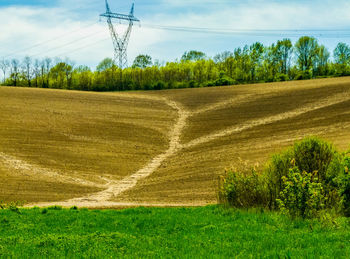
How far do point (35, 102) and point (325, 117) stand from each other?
3856 centimetres

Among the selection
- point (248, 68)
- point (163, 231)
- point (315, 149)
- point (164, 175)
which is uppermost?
point (248, 68)

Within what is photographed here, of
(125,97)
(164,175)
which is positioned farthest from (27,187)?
(125,97)

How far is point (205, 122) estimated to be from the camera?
54188 millimetres

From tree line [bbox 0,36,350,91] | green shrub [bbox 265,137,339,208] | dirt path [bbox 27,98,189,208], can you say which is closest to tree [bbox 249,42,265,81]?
tree line [bbox 0,36,350,91]

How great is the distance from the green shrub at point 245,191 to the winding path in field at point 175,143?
9793 mm

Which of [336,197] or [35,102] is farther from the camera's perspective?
[35,102]

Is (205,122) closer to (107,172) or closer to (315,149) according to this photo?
(107,172)

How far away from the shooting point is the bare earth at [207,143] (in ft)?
94.8

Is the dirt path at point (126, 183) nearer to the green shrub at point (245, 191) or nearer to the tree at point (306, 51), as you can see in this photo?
the green shrub at point (245, 191)

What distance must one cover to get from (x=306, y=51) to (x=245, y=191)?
110m

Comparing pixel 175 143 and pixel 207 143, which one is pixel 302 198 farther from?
pixel 175 143

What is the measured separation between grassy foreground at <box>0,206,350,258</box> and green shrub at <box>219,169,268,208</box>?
1059mm

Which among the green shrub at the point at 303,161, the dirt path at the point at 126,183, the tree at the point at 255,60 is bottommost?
the dirt path at the point at 126,183

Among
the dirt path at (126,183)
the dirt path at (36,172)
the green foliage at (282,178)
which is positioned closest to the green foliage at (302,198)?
the green foliage at (282,178)
